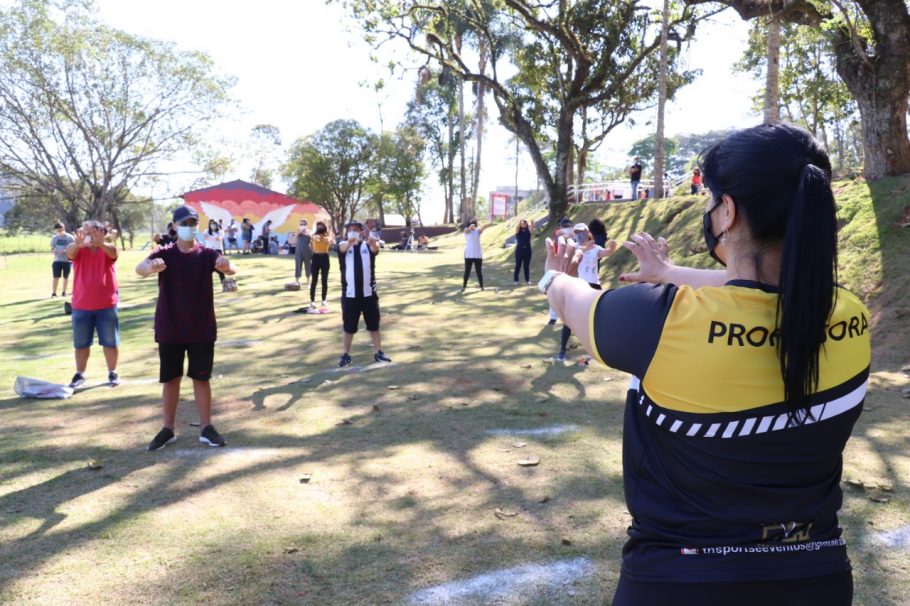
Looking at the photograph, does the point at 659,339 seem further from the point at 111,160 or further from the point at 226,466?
the point at 111,160

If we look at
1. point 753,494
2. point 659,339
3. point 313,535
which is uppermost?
point 659,339

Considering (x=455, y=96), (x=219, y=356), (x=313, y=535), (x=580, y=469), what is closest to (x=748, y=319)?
(x=313, y=535)

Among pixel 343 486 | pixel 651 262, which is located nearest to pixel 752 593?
pixel 651 262

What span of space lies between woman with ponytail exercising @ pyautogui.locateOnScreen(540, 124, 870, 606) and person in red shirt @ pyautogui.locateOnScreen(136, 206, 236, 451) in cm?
481

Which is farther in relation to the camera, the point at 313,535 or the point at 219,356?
the point at 219,356

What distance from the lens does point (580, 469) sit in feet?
16.9

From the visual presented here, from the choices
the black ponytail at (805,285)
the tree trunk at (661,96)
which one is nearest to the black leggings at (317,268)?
the tree trunk at (661,96)

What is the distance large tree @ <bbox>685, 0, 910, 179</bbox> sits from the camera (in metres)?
12.0

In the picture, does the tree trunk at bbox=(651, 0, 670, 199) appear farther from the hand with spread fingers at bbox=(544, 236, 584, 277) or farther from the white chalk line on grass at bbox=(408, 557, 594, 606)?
the hand with spread fingers at bbox=(544, 236, 584, 277)

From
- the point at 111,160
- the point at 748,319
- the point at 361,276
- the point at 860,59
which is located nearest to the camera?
the point at 748,319

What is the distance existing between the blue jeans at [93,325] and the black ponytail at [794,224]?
7.71 metres

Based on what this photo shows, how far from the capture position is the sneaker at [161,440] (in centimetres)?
564

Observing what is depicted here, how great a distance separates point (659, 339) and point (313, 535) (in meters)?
3.27

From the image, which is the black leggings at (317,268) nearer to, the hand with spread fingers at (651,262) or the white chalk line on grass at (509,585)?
the white chalk line on grass at (509,585)
